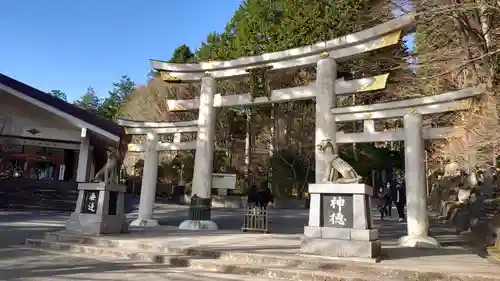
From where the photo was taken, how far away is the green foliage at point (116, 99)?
45031 millimetres

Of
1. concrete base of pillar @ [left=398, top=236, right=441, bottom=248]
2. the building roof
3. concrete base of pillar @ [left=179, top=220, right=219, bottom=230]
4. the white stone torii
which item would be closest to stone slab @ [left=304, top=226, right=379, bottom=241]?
concrete base of pillar @ [left=398, top=236, right=441, bottom=248]

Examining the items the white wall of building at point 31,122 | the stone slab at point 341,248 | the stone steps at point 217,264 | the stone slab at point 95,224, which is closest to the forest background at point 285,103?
the stone slab at point 341,248

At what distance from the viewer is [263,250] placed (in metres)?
7.77

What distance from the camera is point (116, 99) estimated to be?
48.5 metres

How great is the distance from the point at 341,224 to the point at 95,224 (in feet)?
20.4

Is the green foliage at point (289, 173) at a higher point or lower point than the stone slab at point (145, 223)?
higher

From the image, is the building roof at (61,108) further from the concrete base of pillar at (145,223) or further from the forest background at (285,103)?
the forest background at (285,103)

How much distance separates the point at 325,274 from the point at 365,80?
20.5ft

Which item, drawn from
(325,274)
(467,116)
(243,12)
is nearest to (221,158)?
(243,12)

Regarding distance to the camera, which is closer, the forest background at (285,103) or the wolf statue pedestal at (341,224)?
the wolf statue pedestal at (341,224)

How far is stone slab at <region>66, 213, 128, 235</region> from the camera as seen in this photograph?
9.80 m

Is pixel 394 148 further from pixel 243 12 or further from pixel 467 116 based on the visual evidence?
pixel 467 116

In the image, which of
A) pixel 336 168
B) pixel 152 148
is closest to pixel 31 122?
pixel 152 148

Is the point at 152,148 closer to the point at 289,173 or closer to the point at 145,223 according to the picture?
the point at 145,223
